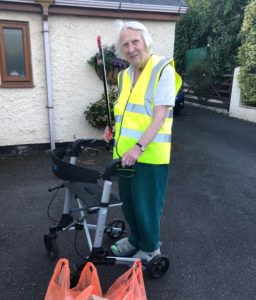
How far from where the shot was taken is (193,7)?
45.0 feet

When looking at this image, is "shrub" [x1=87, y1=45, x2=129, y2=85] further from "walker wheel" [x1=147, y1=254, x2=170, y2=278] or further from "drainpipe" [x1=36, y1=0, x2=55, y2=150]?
Answer: "walker wheel" [x1=147, y1=254, x2=170, y2=278]

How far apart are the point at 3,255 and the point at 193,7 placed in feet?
45.5

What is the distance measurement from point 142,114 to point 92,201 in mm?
777

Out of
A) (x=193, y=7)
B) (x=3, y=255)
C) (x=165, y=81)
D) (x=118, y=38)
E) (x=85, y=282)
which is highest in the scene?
(x=193, y=7)

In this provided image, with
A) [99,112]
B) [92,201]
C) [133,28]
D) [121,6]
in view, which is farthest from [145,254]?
[121,6]

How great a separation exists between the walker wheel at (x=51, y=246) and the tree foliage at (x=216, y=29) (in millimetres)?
9921

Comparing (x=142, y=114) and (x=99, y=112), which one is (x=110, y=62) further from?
(x=142, y=114)

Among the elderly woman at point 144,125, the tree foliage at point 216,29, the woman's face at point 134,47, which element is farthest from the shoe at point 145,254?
the tree foliage at point 216,29

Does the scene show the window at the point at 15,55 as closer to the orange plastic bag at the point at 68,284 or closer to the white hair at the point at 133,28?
the white hair at the point at 133,28

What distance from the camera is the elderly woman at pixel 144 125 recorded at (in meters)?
2.04

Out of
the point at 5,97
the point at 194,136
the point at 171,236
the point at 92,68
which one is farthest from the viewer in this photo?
the point at 194,136

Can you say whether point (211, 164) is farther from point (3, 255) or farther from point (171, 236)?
point (3, 255)

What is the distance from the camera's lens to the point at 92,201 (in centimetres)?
233

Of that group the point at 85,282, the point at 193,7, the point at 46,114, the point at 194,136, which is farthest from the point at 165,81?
the point at 193,7
